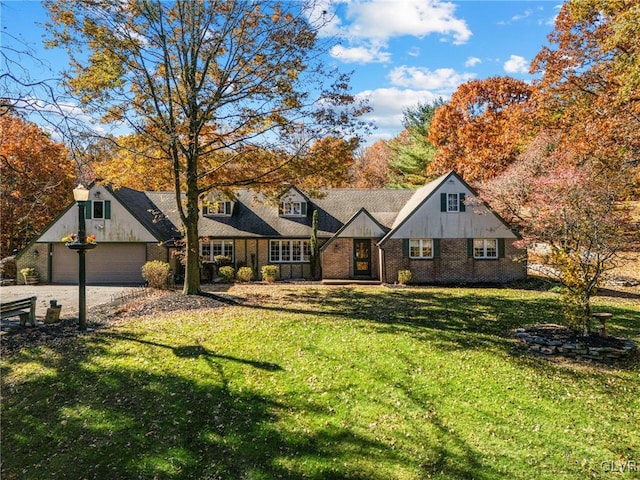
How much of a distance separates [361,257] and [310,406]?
16236 mm

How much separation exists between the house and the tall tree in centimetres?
1442

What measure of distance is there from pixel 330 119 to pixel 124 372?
37.3ft

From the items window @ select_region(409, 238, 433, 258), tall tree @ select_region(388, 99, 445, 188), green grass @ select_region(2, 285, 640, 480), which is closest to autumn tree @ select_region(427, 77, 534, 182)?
tall tree @ select_region(388, 99, 445, 188)

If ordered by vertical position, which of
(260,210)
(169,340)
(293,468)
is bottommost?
(293,468)

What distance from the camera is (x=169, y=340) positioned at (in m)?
10.1

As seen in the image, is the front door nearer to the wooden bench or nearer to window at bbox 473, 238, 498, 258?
window at bbox 473, 238, 498, 258

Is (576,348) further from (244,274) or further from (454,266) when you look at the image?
(244,274)

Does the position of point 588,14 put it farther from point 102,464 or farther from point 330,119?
point 102,464

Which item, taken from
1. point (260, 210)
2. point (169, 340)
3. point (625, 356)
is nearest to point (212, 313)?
point (169, 340)

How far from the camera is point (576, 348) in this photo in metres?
9.23

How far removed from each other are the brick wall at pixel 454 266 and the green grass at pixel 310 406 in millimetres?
A: 10061

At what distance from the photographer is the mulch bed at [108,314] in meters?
10.3

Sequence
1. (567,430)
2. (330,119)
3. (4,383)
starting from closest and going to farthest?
1. (567,430)
2. (4,383)
3. (330,119)

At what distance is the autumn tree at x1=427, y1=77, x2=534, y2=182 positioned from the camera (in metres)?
33.0
